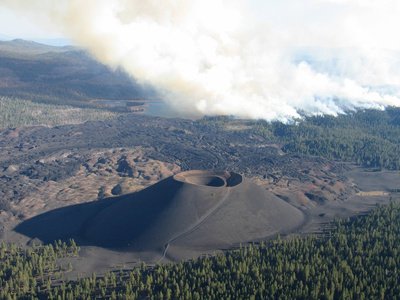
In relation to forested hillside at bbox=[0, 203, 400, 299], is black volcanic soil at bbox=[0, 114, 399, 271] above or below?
above

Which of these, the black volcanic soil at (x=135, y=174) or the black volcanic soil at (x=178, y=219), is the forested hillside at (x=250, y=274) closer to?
the black volcanic soil at (x=178, y=219)

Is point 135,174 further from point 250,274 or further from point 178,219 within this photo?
point 250,274

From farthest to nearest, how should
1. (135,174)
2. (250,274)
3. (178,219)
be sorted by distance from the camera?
(135,174) → (178,219) → (250,274)

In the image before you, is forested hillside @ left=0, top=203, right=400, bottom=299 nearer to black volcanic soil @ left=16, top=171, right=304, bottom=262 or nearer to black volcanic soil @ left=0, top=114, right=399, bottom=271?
black volcanic soil @ left=16, top=171, right=304, bottom=262

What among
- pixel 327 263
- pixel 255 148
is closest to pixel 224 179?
pixel 327 263

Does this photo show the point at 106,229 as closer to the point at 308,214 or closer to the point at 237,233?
the point at 237,233

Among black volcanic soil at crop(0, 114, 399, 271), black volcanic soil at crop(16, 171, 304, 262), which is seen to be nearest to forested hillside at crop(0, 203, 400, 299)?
black volcanic soil at crop(16, 171, 304, 262)

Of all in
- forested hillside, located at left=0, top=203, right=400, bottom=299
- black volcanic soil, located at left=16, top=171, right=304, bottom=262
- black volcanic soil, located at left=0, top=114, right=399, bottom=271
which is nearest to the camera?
forested hillside, located at left=0, top=203, right=400, bottom=299

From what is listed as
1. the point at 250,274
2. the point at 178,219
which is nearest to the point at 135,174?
the point at 178,219
